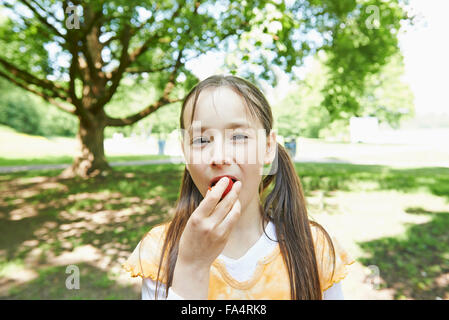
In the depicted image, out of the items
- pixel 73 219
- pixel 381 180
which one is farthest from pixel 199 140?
pixel 381 180

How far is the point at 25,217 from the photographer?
→ 283 inches

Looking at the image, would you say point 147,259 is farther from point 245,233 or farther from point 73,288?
point 73,288

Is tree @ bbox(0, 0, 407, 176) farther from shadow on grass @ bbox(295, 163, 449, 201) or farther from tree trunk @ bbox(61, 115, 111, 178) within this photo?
shadow on grass @ bbox(295, 163, 449, 201)

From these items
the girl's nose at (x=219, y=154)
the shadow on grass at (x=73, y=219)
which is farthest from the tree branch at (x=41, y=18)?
the girl's nose at (x=219, y=154)

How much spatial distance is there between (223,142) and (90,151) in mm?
11701

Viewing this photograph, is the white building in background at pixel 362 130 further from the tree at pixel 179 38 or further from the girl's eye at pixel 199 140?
the girl's eye at pixel 199 140

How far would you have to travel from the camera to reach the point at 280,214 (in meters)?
1.68

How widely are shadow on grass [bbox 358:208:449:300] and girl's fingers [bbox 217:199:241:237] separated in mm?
3771

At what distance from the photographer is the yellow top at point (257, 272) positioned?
1.39m

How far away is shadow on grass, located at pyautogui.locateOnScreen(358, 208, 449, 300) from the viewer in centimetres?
404

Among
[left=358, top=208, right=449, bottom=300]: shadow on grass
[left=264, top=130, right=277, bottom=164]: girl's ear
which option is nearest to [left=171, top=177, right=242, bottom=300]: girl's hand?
[left=264, top=130, right=277, bottom=164]: girl's ear
